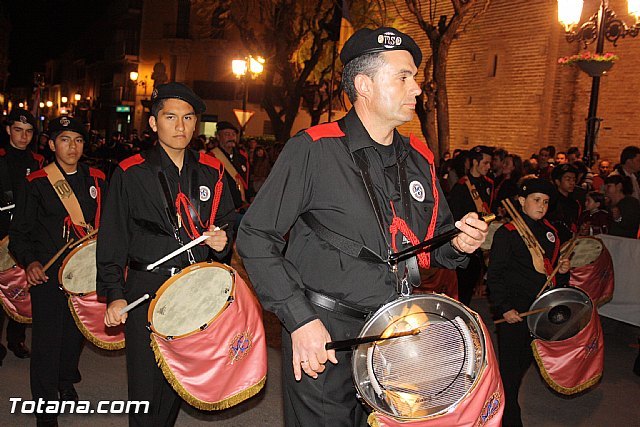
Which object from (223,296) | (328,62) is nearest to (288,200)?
(223,296)

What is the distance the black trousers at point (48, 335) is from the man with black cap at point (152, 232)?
3.91ft

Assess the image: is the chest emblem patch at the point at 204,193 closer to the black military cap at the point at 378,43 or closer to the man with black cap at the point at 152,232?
the man with black cap at the point at 152,232

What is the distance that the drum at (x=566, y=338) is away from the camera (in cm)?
554

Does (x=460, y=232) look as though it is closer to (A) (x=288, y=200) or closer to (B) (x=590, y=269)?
(A) (x=288, y=200)

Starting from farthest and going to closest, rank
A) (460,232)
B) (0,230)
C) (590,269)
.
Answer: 1. (590,269)
2. (0,230)
3. (460,232)

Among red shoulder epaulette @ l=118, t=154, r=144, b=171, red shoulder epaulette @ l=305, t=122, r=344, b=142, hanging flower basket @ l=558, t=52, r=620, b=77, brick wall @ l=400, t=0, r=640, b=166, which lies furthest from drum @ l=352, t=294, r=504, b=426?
brick wall @ l=400, t=0, r=640, b=166

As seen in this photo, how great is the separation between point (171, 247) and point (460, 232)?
6.24ft

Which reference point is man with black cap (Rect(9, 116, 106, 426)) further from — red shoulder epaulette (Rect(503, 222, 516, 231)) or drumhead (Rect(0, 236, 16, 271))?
red shoulder epaulette (Rect(503, 222, 516, 231))

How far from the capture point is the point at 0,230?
22.6ft

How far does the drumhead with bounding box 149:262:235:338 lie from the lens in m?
3.87

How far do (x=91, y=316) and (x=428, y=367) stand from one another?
10.2ft

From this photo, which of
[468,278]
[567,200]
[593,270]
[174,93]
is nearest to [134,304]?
[174,93]

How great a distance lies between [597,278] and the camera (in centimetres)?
789

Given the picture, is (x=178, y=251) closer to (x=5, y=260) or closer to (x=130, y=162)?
(x=130, y=162)
